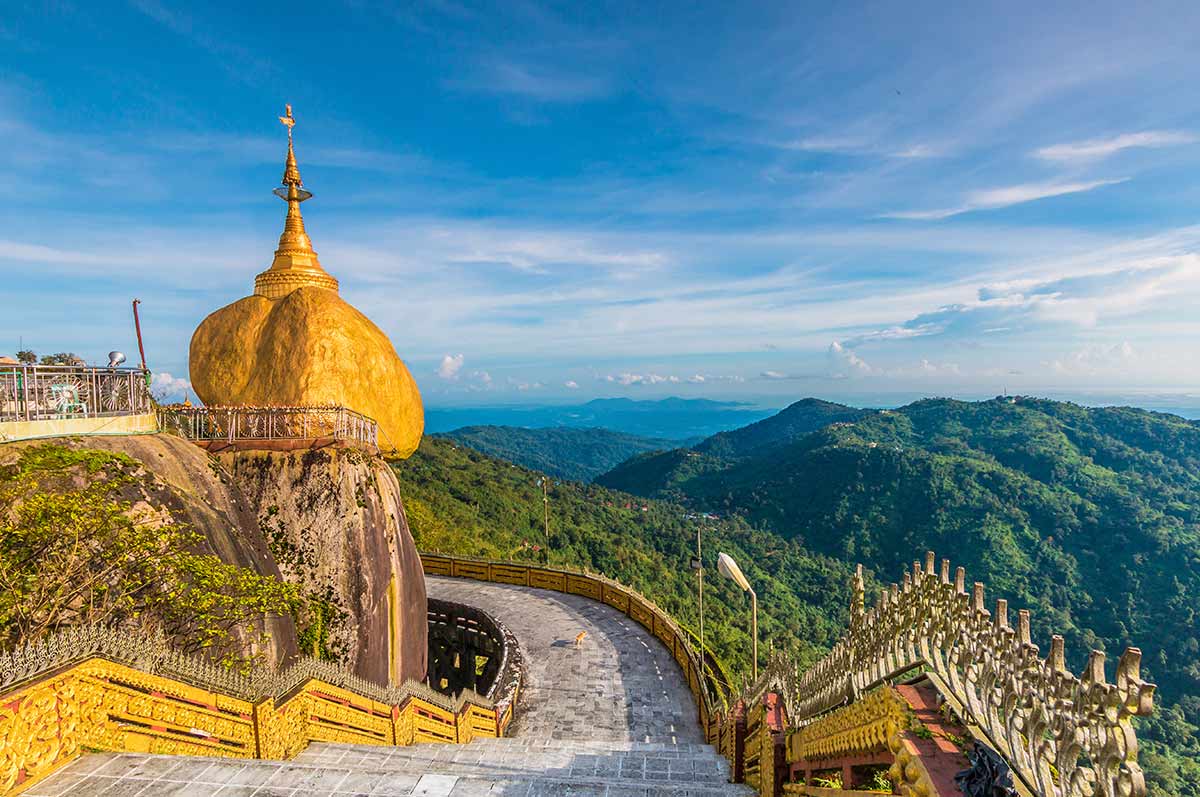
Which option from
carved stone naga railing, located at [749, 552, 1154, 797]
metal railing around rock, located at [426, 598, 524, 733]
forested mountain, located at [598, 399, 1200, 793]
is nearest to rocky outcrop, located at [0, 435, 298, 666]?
metal railing around rock, located at [426, 598, 524, 733]

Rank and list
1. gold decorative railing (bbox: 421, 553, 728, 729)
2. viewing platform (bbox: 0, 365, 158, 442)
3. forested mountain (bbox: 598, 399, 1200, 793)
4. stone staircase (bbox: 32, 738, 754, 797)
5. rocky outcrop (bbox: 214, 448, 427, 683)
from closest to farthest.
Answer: stone staircase (bbox: 32, 738, 754, 797), viewing platform (bbox: 0, 365, 158, 442), rocky outcrop (bbox: 214, 448, 427, 683), gold decorative railing (bbox: 421, 553, 728, 729), forested mountain (bbox: 598, 399, 1200, 793)

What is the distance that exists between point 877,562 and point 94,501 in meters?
92.9

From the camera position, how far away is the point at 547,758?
8648mm

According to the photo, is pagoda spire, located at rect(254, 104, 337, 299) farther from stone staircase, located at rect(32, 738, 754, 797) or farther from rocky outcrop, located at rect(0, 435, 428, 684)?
stone staircase, located at rect(32, 738, 754, 797)

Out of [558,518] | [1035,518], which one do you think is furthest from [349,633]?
[1035,518]

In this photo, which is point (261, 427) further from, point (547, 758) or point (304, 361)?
point (547, 758)

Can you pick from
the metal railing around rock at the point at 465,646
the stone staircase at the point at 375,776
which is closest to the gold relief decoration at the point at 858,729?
the stone staircase at the point at 375,776

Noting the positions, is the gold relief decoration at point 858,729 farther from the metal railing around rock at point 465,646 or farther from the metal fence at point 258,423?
the metal fence at point 258,423

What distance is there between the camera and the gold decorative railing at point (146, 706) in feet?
18.1

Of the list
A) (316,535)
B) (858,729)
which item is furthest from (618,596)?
(858,729)

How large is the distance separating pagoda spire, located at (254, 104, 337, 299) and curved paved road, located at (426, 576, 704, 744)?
493 inches

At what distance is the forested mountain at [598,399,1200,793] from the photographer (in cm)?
6788

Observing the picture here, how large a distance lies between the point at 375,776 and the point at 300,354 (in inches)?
483

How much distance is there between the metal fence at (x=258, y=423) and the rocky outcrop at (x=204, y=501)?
66.6 inches
